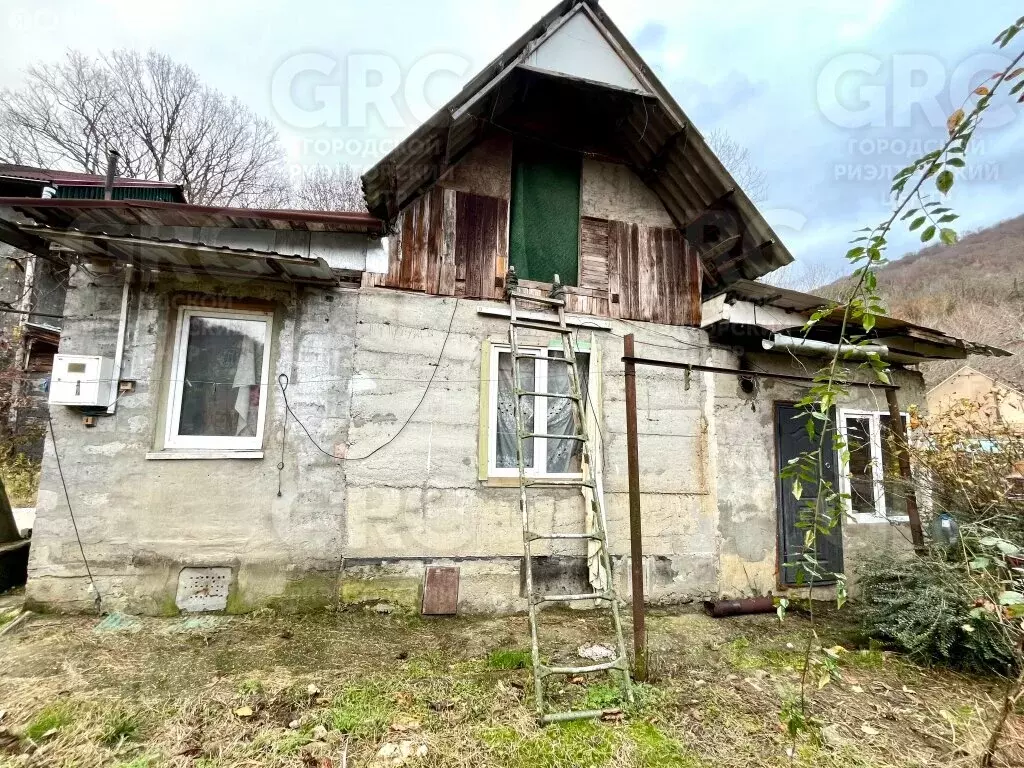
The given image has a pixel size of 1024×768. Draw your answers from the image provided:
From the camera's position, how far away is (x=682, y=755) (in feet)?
9.77

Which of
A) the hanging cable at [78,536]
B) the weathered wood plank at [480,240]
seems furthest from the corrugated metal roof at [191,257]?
the hanging cable at [78,536]

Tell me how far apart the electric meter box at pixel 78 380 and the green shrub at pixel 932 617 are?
24.8ft

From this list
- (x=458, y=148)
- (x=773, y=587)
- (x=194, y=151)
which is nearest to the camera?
(x=458, y=148)

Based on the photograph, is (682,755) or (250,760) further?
(682,755)

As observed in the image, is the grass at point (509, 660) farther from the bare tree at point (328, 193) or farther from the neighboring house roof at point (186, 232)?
the bare tree at point (328, 193)

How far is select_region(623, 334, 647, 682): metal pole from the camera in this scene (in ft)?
12.4

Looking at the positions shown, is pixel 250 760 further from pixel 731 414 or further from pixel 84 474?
pixel 731 414

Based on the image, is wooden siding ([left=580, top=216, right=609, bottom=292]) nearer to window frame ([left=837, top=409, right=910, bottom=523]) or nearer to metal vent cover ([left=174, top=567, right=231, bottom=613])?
window frame ([left=837, top=409, right=910, bottom=523])

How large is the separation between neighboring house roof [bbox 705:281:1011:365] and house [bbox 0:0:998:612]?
1.7 inches

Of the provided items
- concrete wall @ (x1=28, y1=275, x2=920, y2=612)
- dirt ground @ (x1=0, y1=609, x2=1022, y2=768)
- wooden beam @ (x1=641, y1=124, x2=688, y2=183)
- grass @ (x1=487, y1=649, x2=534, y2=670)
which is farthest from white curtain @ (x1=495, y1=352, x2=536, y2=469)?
wooden beam @ (x1=641, y1=124, x2=688, y2=183)

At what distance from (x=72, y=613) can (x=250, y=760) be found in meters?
2.93

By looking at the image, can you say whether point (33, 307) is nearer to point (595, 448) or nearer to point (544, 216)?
point (544, 216)

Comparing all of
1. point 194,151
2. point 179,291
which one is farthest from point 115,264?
point 194,151

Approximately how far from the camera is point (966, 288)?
34344 millimetres
